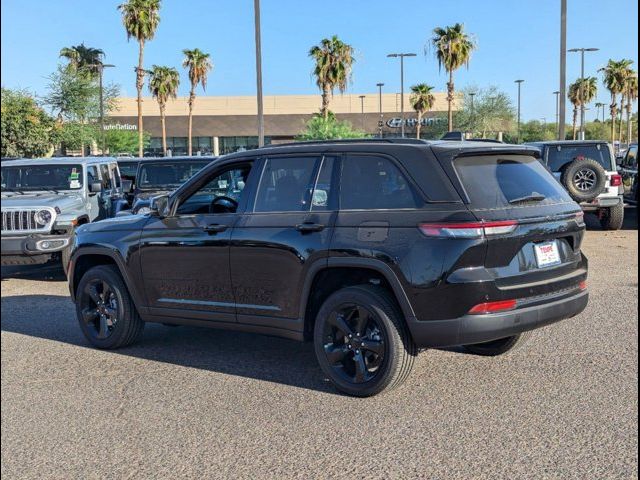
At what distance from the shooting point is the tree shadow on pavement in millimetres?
5734

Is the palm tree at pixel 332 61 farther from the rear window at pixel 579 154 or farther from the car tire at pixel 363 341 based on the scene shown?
Result: the car tire at pixel 363 341

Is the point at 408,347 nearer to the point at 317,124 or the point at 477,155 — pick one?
the point at 477,155

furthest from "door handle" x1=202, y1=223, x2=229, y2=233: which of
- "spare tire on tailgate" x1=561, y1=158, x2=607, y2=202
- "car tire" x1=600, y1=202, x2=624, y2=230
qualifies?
"car tire" x1=600, y1=202, x2=624, y2=230

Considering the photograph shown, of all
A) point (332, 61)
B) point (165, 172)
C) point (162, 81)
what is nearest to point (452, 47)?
point (332, 61)

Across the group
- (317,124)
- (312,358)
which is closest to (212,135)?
(317,124)

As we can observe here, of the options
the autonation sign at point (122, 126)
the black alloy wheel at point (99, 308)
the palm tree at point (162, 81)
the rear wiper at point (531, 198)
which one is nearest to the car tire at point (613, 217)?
the rear wiper at point (531, 198)

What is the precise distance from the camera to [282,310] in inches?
214

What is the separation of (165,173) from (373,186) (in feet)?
31.5

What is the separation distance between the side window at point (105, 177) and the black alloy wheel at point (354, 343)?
26.9ft

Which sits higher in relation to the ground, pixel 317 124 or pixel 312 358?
pixel 317 124

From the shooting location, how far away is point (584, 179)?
14.3 m

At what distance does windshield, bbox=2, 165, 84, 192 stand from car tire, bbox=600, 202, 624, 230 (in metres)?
10.9

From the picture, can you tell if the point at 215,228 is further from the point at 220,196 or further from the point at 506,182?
the point at 506,182

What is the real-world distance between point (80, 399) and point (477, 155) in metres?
3.34
